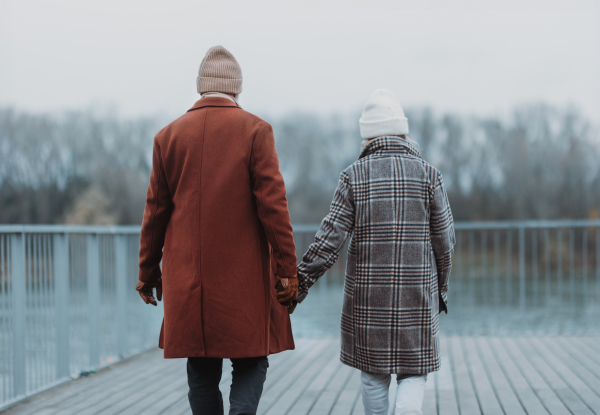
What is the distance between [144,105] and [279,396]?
23027 millimetres

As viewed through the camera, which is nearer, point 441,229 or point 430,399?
point 441,229

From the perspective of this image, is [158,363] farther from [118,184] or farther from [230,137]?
[118,184]

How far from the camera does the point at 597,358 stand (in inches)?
157

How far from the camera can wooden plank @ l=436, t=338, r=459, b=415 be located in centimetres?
296

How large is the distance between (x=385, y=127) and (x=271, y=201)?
534 millimetres

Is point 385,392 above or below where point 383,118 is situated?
below

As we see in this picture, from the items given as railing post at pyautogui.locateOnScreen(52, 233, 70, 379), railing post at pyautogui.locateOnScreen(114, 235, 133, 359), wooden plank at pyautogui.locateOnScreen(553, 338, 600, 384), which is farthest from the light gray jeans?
railing post at pyautogui.locateOnScreen(114, 235, 133, 359)

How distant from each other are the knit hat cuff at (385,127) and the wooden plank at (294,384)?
1490mm

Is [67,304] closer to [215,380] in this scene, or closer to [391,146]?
[215,380]

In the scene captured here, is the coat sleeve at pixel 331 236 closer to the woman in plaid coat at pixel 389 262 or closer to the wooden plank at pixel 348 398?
the woman in plaid coat at pixel 389 262

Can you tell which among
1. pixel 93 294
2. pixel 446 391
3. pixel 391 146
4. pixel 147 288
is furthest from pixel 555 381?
pixel 93 294

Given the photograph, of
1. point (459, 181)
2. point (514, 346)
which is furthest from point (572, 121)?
point (514, 346)

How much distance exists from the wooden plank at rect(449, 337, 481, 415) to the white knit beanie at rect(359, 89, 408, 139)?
1.47m

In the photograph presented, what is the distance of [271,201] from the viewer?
1.93m
